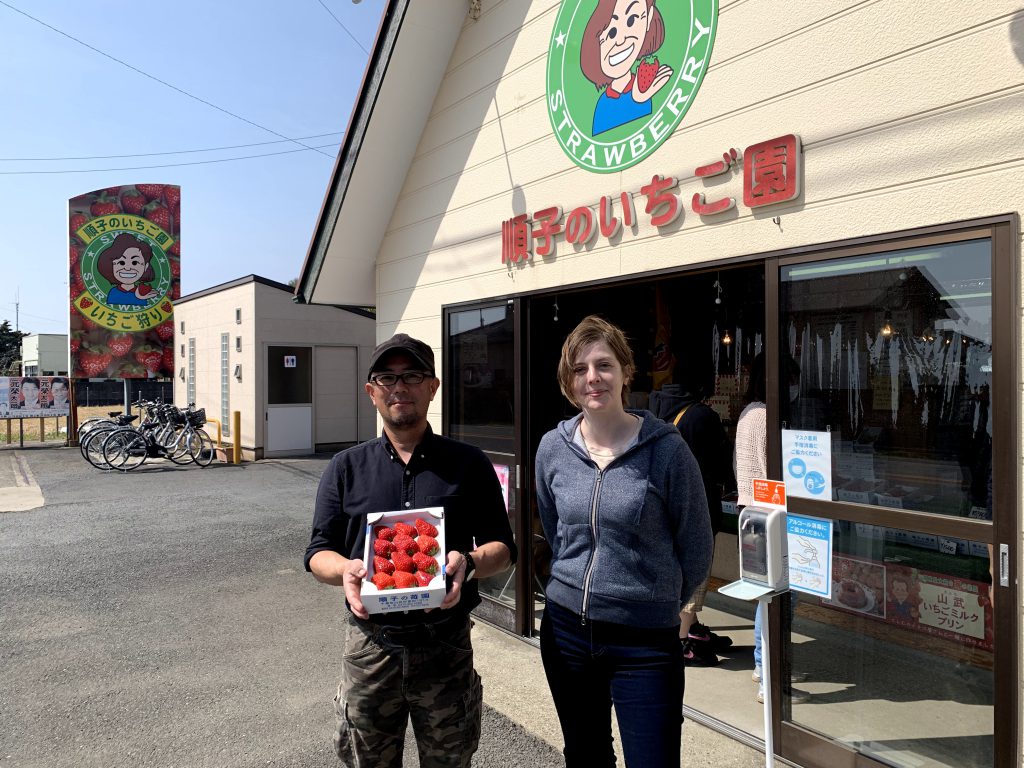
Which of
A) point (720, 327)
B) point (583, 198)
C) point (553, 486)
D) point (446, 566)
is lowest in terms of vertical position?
point (446, 566)

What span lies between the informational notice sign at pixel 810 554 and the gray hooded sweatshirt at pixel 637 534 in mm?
925

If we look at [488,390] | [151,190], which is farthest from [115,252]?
[488,390]

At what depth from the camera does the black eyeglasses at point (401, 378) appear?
1.98m

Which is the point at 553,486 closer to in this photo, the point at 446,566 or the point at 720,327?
the point at 446,566

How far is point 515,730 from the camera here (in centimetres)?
304

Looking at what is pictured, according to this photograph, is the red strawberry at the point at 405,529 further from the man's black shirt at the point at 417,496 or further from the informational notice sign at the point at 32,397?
the informational notice sign at the point at 32,397

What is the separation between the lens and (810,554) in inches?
107

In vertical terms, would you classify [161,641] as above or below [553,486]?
below

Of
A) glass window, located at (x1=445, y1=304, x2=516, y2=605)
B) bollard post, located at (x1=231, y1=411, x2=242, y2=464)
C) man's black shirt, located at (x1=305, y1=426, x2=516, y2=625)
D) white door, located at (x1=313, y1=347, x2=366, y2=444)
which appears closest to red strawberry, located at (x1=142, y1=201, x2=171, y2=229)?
white door, located at (x1=313, y1=347, x2=366, y2=444)

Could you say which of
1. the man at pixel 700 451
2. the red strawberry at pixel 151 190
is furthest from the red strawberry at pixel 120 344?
the man at pixel 700 451

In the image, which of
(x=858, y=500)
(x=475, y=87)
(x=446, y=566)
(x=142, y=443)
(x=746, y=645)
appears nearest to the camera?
(x=446, y=566)

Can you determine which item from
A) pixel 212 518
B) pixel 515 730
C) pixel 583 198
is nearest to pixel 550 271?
pixel 583 198

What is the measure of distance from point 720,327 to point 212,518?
610cm

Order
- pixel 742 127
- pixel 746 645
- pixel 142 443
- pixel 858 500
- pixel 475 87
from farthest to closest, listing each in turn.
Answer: pixel 142 443
pixel 475 87
pixel 746 645
pixel 742 127
pixel 858 500
